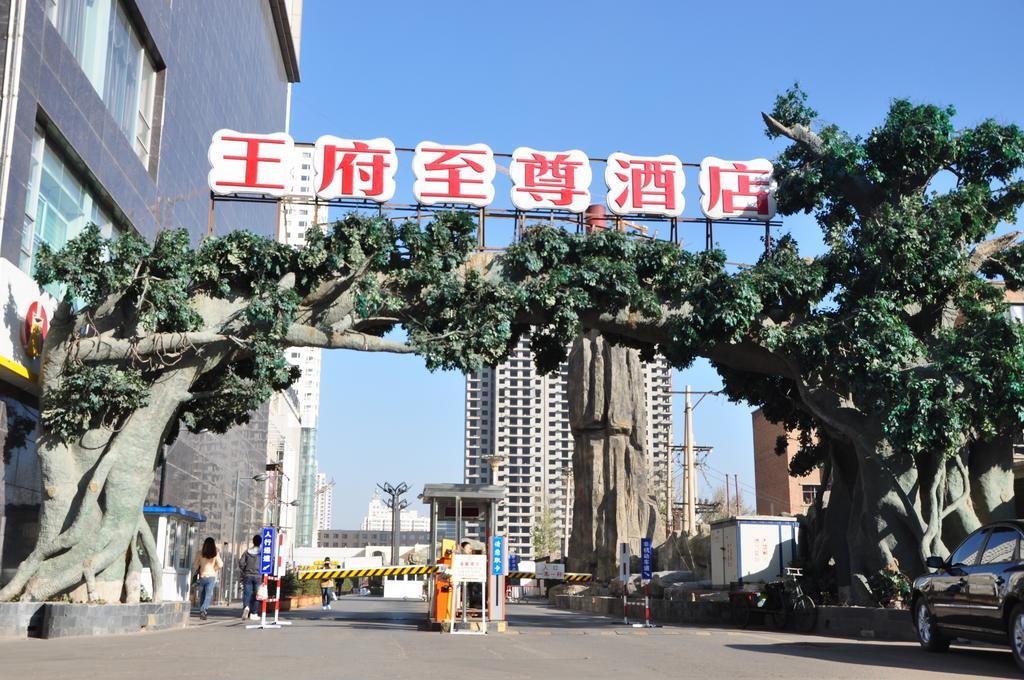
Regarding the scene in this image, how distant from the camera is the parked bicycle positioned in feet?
59.9

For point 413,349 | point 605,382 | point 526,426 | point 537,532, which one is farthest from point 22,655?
point 526,426

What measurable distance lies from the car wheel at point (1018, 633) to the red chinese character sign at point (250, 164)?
1446 cm

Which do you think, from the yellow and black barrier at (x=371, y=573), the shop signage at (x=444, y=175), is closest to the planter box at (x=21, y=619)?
the yellow and black barrier at (x=371, y=573)

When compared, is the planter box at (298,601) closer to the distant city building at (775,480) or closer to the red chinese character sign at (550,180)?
the red chinese character sign at (550,180)

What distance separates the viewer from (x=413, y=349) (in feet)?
56.4

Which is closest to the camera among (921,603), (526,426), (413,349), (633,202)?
(921,603)

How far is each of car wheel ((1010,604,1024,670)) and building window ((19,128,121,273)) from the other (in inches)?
552

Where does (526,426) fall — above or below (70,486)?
above

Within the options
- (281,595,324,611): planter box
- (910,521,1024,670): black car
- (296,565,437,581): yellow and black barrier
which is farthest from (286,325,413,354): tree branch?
(281,595,324,611): planter box

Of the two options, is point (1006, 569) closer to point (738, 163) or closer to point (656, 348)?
point (656, 348)

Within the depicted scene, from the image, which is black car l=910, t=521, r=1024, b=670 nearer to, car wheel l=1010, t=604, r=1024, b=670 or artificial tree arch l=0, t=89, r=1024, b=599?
car wheel l=1010, t=604, r=1024, b=670

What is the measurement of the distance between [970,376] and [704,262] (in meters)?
5.01

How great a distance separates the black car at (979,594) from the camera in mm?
9586

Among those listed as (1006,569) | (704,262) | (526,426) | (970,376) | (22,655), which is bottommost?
(22,655)
